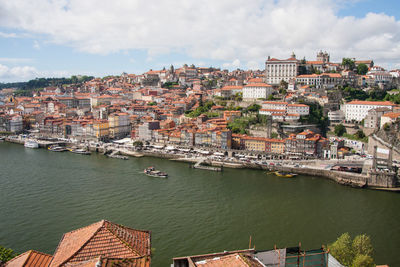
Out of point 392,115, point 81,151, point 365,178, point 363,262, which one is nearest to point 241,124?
point 392,115

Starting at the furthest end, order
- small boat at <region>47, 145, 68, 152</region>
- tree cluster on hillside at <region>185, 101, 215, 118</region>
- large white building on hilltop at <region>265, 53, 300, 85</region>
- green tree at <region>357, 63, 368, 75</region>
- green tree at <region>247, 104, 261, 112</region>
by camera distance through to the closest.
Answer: green tree at <region>357, 63, 368, 75</region> < large white building on hilltop at <region>265, 53, 300, 85</region> < tree cluster on hillside at <region>185, 101, 215, 118</region> < green tree at <region>247, 104, 261, 112</region> < small boat at <region>47, 145, 68, 152</region>

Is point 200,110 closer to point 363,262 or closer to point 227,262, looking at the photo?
point 363,262

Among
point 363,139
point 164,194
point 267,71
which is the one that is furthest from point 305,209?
point 267,71

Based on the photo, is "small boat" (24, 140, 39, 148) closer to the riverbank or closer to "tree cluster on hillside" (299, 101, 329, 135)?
the riverbank

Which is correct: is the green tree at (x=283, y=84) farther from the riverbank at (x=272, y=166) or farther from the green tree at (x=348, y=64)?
the riverbank at (x=272, y=166)

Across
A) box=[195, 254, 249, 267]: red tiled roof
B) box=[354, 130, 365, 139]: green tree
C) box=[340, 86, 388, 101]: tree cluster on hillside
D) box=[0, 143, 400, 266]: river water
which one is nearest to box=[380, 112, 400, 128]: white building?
box=[354, 130, 365, 139]: green tree

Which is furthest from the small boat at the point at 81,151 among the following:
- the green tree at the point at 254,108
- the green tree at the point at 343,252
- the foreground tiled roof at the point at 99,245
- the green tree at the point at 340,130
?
the foreground tiled roof at the point at 99,245
